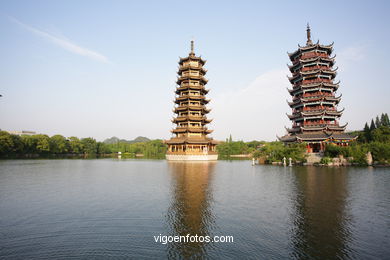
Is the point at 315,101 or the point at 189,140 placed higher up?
the point at 315,101

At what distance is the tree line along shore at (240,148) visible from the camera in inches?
1318

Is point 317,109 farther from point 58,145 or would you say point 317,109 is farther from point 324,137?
point 58,145

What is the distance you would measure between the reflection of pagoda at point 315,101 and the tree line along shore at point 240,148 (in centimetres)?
345

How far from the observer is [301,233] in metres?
7.80

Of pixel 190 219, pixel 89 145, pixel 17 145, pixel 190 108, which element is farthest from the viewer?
pixel 89 145

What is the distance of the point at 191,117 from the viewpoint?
49.5 metres

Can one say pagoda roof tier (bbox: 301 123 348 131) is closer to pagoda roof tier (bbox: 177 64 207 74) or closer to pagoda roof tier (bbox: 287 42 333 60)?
pagoda roof tier (bbox: 287 42 333 60)

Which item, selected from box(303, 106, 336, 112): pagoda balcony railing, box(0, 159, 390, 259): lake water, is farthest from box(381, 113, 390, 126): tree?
box(0, 159, 390, 259): lake water

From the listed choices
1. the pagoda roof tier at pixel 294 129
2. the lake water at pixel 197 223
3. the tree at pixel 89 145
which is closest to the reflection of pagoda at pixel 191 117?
the pagoda roof tier at pixel 294 129

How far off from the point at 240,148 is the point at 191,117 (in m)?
60.2

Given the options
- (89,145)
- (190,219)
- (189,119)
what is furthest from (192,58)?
(89,145)

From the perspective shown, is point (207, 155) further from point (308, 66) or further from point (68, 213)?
point (68, 213)

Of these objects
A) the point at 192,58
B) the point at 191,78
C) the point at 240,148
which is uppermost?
the point at 192,58

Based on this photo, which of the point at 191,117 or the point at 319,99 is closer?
the point at 319,99
